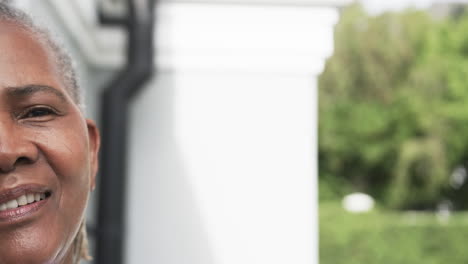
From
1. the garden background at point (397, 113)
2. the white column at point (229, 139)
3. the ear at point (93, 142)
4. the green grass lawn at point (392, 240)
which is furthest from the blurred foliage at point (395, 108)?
the ear at point (93, 142)

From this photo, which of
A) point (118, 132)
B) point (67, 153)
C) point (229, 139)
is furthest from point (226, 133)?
point (67, 153)

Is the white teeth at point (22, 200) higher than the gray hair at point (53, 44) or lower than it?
lower

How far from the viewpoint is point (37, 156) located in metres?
0.66

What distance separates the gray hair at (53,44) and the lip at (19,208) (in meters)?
0.13

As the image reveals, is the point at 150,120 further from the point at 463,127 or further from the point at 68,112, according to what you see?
the point at 463,127

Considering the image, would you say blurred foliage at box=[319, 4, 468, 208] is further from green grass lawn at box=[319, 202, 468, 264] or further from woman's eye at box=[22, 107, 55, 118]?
woman's eye at box=[22, 107, 55, 118]

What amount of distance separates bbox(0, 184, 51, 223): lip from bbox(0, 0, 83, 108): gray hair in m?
0.13

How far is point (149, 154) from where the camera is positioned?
2936mm

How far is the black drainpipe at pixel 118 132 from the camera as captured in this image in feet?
8.10

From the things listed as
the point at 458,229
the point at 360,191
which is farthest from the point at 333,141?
the point at 458,229

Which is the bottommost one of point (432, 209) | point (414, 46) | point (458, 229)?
point (432, 209)

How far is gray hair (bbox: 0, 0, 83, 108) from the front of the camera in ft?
2.28

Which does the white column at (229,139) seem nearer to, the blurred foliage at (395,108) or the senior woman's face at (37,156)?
the senior woman's face at (37,156)

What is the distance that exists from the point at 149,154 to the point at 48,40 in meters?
2.23
